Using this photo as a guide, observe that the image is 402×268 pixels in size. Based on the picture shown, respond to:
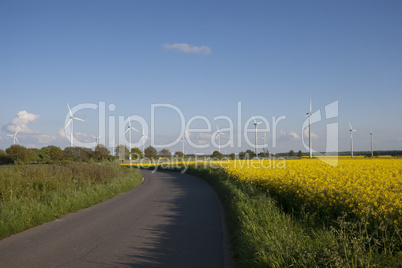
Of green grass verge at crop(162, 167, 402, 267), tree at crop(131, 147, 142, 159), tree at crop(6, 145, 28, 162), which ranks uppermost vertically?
tree at crop(6, 145, 28, 162)

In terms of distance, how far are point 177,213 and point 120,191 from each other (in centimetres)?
879

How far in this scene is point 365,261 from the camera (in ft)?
14.4

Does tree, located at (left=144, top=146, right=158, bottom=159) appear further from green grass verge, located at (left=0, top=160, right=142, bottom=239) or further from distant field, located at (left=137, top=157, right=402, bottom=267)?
distant field, located at (left=137, top=157, right=402, bottom=267)

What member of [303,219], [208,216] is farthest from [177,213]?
[303,219]

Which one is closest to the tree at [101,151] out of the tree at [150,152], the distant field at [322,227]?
the distant field at [322,227]

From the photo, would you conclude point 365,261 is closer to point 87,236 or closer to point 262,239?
point 262,239

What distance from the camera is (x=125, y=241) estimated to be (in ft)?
26.4

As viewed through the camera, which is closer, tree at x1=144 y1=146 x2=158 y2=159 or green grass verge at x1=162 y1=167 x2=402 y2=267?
green grass verge at x1=162 y1=167 x2=402 y2=267

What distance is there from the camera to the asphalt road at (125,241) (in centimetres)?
654

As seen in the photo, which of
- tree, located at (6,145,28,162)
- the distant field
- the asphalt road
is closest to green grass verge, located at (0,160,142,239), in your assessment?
the asphalt road

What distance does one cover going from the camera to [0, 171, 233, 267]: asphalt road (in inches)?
257

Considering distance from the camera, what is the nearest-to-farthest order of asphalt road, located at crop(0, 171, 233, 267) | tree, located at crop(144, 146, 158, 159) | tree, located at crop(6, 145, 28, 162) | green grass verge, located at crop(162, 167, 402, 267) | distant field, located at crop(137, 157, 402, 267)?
green grass verge, located at crop(162, 167, 402, 267) < distant field, located at crop(137, 157, 402, 267) < asphalt road, located at crop(0, 171, 233, 267) < tree, located at crop(6, 145, 28, 162) < tree, located at crop(144, 146, 158, 159)

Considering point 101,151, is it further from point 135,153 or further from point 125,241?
point 135,153

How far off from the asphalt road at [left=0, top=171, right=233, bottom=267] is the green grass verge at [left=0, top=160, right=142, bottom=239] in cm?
51
